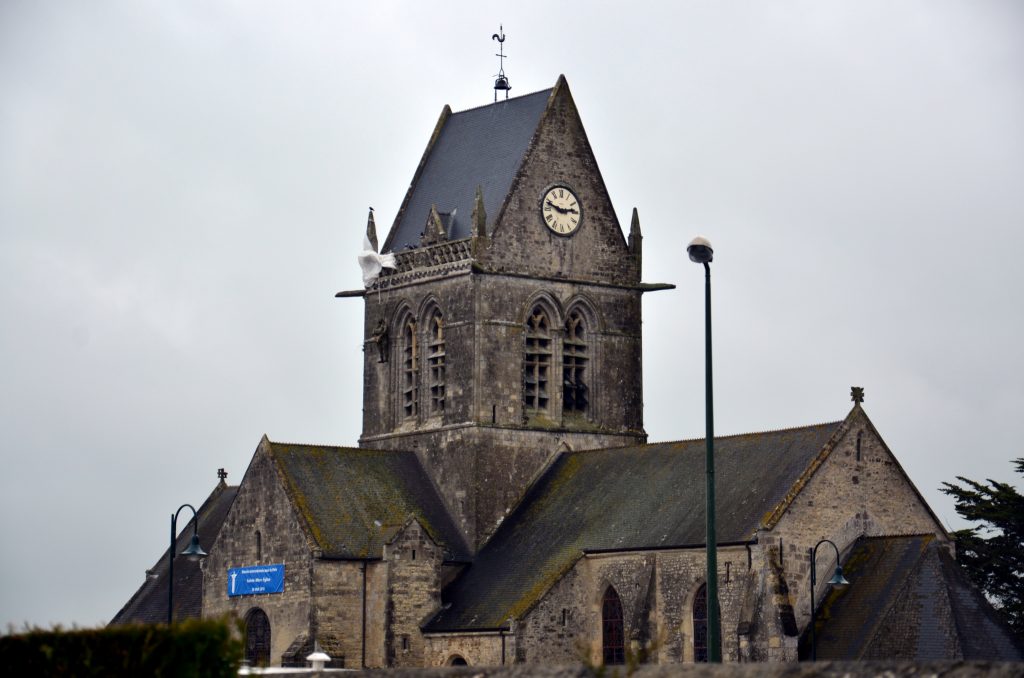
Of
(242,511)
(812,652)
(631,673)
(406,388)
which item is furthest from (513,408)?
(631,673)

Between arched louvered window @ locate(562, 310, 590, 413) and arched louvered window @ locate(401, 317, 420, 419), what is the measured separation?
451 cm

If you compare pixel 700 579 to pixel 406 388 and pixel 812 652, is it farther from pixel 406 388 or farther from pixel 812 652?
pixel 406 388

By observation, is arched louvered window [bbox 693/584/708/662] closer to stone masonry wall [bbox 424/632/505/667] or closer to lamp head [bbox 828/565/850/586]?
stone masonry wall [bbox 424/632/505/667]

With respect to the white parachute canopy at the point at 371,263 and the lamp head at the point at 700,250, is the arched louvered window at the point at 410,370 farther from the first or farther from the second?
the lamp head at the point at 700,250

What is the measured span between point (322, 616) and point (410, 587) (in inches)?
A: 99.5

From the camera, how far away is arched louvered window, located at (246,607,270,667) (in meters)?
58.7

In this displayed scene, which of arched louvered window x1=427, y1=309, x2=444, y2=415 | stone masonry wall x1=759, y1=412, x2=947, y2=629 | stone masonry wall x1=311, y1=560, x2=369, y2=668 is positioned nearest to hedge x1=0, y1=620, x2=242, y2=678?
stone masonry wall x1=759, y1=412, x2=947, y2=629

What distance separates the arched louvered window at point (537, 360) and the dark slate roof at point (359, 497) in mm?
3939

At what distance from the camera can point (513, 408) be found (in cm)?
6203

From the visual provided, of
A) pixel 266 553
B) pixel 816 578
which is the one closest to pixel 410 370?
pixel 266 553

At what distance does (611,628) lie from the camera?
5481cm

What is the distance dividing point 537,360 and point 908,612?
1744cm

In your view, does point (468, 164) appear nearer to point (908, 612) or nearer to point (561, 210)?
point (561, 210)

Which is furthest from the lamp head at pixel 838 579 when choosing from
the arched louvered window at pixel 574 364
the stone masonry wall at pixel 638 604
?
the arched louvered window at pixel 574 364
